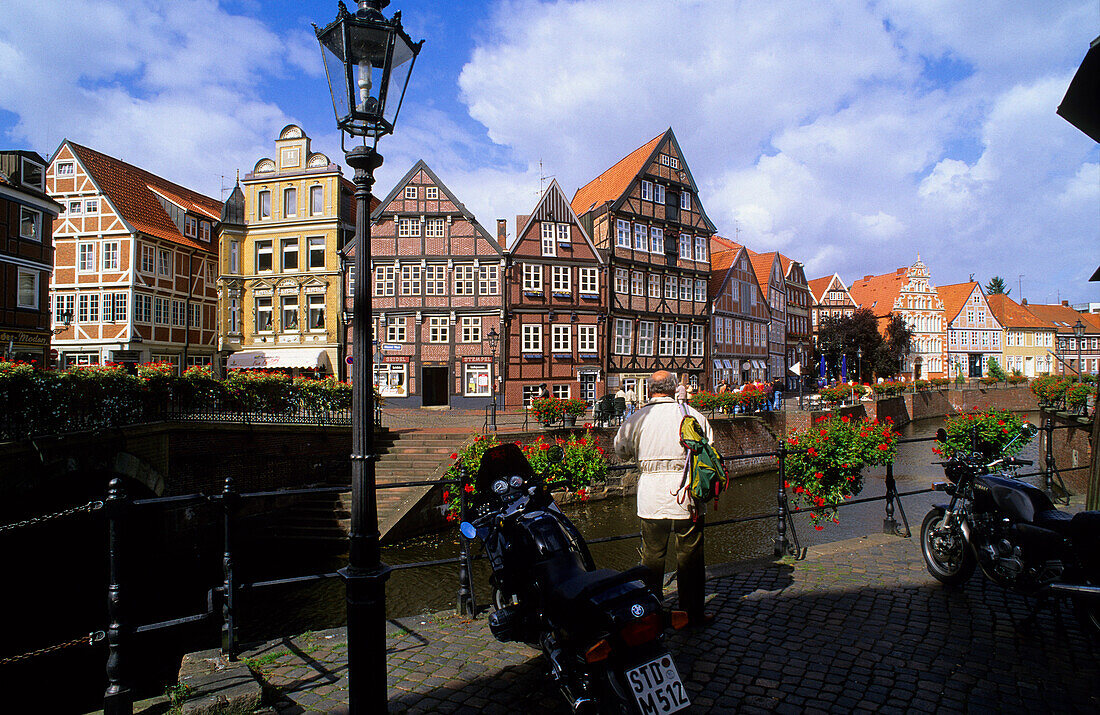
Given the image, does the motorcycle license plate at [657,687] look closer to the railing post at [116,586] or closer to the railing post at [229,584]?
the railing post at [116,586]

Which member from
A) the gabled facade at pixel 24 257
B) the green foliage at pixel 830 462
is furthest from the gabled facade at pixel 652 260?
the green foliage at pixel 830 462

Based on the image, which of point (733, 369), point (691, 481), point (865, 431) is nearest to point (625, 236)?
point (733, 369)

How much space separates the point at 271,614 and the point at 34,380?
21.3 feet

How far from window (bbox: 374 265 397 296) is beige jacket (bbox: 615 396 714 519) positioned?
29364mm

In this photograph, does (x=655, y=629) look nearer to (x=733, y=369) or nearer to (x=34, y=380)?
(x=34, y=380)

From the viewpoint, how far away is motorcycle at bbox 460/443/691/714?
2955mm

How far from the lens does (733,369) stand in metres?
43.2

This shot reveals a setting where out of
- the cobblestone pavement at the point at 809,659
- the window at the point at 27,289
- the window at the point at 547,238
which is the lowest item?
the cobblestone pavement at the point at 809,659

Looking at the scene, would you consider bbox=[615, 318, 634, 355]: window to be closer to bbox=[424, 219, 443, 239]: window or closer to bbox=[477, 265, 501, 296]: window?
bbox=[477, 265, 501, 296]: window

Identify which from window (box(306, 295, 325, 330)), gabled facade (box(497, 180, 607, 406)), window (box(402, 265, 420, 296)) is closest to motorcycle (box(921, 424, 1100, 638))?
gabled facade (box(497, 180, 607, 406))

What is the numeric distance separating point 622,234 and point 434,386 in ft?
46.4

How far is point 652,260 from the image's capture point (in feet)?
122

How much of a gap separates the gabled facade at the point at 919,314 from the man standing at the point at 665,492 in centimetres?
6729

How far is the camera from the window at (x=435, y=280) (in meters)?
32.4
